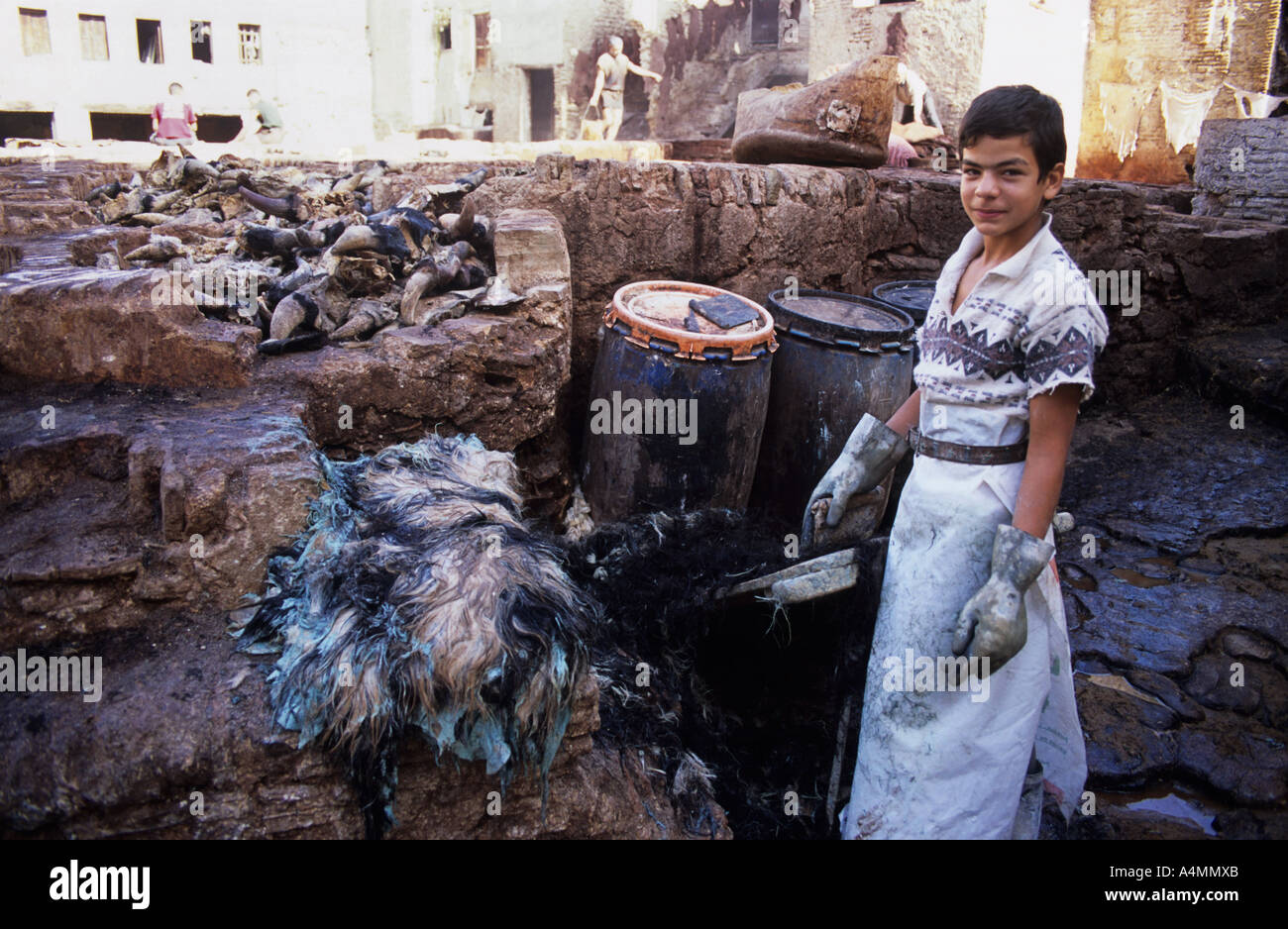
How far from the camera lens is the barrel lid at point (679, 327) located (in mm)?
3434

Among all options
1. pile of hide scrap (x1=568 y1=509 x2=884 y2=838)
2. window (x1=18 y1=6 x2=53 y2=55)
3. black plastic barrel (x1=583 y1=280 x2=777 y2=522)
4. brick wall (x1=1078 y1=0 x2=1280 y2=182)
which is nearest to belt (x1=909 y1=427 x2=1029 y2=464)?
pile of hide scrap (x1=568 y1=509 x2=884 y2=838)

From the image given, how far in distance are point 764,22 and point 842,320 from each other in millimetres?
21292

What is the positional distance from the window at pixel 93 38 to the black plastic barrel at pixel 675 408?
2187 centimetres

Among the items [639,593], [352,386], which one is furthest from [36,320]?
[639,593]

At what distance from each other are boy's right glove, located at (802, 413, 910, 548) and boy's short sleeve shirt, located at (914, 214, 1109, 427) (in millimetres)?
266

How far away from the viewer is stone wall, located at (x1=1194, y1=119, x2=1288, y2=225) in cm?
649

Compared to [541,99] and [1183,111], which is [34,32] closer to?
[541,99]

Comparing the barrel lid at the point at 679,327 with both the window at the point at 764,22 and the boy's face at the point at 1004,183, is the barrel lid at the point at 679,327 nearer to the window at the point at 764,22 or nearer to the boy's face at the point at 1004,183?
the boy's face at the point at 1004,183

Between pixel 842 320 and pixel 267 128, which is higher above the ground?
pixel 267 128

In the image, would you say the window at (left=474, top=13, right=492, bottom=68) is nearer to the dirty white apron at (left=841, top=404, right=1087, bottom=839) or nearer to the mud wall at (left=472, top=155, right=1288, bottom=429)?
the mud wall at (left=472, top=155, right=1288, bottom=429)

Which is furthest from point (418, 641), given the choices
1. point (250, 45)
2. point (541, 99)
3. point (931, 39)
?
point (541, 99)

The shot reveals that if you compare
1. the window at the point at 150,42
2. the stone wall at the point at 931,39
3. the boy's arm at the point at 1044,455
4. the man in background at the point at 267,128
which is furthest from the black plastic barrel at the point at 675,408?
the window at the point at 150,42

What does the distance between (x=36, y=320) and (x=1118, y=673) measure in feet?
12.7

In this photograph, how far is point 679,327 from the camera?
3557 millimetres
